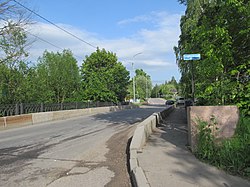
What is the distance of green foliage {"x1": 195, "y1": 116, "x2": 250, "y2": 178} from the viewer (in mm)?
5184

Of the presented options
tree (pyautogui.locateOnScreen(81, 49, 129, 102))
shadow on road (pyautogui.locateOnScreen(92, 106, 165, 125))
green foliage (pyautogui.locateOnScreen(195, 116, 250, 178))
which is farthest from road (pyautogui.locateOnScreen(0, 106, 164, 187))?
tree (pyautogui.locateOnScreen(81, 49, 129, 102))

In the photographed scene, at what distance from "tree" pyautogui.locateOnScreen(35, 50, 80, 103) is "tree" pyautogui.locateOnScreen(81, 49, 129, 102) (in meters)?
4.98

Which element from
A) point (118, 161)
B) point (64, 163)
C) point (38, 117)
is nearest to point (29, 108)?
point (38, 117)

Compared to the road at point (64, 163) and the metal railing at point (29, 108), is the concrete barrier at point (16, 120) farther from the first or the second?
the road at point (64, 163)

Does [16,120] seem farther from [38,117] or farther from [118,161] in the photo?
[118,161]

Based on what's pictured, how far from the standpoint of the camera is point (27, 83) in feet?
64.0

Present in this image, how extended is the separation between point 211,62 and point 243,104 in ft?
4.71

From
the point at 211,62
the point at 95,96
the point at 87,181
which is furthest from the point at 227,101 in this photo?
the point at 95,96

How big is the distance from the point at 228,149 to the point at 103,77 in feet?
118

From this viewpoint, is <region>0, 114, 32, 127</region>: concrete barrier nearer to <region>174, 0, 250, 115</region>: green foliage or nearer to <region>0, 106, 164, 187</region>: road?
<region>0, 106, 164, 187</region>: road

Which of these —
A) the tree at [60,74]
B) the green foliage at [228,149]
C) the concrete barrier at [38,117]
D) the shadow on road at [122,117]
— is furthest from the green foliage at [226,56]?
the tree at [60,74]

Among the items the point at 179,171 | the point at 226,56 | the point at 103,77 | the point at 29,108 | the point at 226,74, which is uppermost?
the point at 103,77

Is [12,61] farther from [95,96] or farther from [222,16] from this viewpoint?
[95,96]

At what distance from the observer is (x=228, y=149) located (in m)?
5.59
